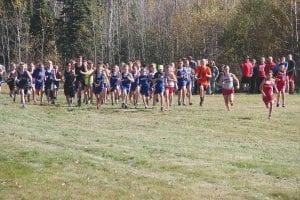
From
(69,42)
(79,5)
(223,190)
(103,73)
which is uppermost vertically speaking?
(79,5)

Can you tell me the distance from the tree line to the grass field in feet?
75.3

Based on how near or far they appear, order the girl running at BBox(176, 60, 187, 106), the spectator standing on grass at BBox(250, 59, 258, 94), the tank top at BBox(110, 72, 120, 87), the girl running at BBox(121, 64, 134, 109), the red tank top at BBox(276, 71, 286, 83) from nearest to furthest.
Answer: the red tank top at BBox(276, 71, 286, 83), the girl running at BBox(121, 64, 134, 109), the girl running at BBox(176, 60, 187, 106), the tank top at BBox(110, 72, 120, 87), the spectator standing on grass at BBox(250, 59, 258, 94)

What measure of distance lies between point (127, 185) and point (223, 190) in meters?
1.93

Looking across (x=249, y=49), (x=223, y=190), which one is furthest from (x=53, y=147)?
(x=249, y=49)

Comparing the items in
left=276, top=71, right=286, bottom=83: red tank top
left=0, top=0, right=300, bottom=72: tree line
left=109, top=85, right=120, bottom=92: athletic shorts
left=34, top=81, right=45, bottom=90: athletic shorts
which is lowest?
left=109, top=85, right=120, bottom=92: athletic shorts

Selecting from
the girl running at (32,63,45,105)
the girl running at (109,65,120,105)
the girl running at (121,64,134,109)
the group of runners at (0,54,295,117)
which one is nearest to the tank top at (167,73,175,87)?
the group of runners at (0,54,295,117)

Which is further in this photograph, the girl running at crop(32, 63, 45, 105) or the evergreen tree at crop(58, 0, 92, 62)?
the evergreen tree at crop(58, 0, 92, 62)

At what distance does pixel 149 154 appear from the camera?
597 inches

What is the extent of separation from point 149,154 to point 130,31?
5237 centimetres

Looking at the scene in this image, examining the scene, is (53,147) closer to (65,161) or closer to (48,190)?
(65,161)

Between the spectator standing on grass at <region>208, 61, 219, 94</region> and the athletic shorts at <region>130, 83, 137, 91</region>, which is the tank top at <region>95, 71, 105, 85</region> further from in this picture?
the spectator standing on grass at <region>208, 61, 219, 94</region>

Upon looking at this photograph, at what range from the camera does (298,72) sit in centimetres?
3944

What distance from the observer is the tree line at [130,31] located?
4653 centimetres

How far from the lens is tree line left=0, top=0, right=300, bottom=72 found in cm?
4653
